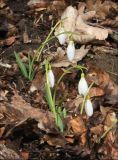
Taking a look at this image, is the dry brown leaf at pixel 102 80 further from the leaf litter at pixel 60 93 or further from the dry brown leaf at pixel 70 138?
the dry brown leaf at pixel 70 138

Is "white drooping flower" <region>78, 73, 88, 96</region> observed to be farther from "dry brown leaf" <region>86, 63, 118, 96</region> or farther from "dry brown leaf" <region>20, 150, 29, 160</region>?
"dry brown leaf" <region>20, 150, 29, 160</region>

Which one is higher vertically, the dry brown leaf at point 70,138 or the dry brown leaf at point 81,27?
the dry brown leaf at point 81,27

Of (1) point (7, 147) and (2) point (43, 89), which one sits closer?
(1) point (7, 147)

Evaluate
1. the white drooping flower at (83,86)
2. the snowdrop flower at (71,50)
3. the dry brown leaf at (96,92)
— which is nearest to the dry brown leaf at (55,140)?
the white drooping flower at (83,86)

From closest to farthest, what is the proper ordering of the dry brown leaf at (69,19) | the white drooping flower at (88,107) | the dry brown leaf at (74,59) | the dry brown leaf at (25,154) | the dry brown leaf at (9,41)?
1. the dry brown leaf at (25,154)
2. the white drooping flower at (88,107)
3. the dry brown leaf at (74,59)
4. the dry brown leaf at (9,41)
5. the dry brown leaf at (69,19)

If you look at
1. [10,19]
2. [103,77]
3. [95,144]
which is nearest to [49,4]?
[10,19]

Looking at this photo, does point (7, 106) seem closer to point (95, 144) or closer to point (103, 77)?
point (95, 144)

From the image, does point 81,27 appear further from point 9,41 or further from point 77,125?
point 77,125

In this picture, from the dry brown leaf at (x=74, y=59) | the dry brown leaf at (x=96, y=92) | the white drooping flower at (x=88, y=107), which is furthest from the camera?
the dry brown leaf at (x=74, y=59)
